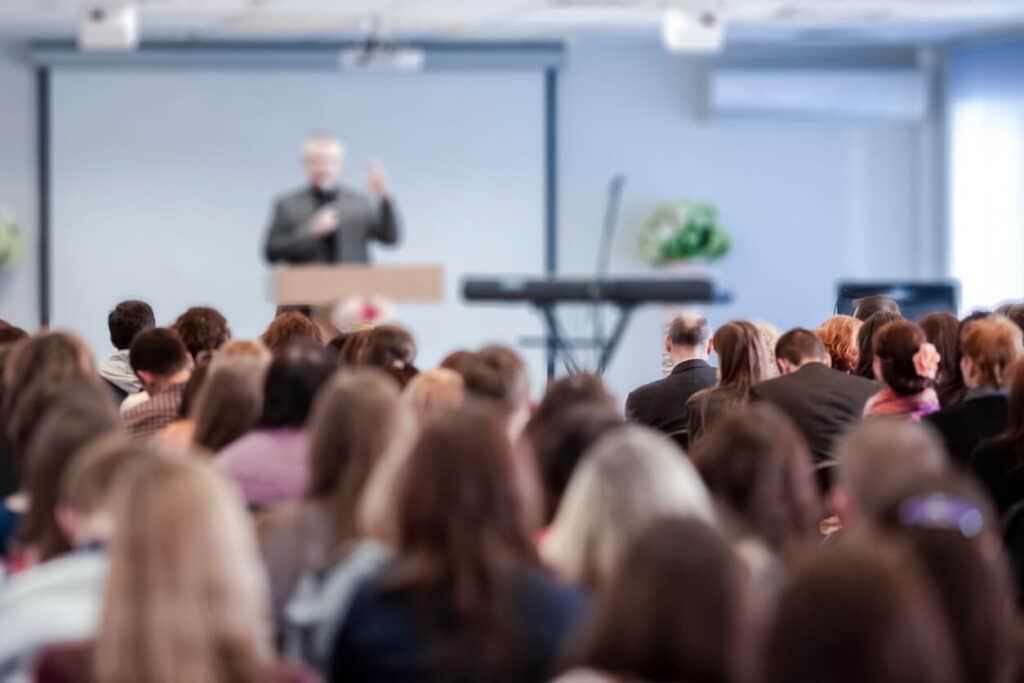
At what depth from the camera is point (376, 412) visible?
2.98m

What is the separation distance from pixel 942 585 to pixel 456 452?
2.38 feet

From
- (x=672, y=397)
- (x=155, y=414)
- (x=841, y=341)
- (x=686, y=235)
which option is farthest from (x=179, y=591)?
(x=686, y=235)

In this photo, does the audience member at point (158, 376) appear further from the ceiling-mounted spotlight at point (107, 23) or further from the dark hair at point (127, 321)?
the ceiling-mounted spotlight at point (107, 23)

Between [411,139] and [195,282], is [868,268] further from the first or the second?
[195,282]

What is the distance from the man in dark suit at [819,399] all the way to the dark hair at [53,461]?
7.98ft

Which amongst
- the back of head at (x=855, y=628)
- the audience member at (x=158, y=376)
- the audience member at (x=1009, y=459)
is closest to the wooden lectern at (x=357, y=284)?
the audience member at (x=158, y=376)

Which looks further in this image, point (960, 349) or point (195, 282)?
point (195, 282)

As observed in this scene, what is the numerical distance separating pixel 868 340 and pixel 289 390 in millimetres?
2340

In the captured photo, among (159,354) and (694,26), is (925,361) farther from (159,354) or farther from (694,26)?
(694,26)

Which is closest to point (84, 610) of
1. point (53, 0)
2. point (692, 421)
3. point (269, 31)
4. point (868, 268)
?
point (692, 421)

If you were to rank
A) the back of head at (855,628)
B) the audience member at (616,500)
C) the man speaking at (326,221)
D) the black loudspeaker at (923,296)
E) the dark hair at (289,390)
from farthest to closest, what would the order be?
the black loudspeaker at (923,296) → the man speaking at (326,221) → the dark hair at (289,390) → the audience member at (616,500) → the back of head at (855,628)

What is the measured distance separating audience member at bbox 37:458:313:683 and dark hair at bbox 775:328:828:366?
132 inches

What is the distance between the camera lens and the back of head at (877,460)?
103 inches

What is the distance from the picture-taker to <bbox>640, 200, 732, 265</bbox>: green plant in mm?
11430
